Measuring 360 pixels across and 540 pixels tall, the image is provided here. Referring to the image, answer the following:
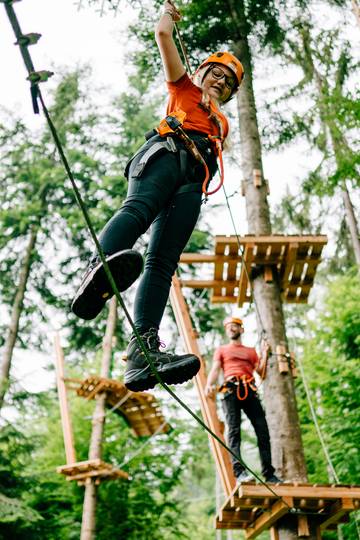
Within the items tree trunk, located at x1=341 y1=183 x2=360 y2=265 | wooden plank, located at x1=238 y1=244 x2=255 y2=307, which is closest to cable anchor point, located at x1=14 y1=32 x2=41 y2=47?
wooden plank, located at x1=238 y1=244 x2=255 y2=307

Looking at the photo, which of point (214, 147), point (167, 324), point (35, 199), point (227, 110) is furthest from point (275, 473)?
point (35, 199)

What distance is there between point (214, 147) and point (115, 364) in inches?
462

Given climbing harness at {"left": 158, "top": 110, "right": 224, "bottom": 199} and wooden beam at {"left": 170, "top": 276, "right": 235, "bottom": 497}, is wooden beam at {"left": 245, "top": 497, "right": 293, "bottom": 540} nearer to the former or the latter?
wooden beam at {"left": 170, "top": 276, "right": 235, "bottom": 497}

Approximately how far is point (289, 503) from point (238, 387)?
106 cm

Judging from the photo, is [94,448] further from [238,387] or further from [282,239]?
[282,239]

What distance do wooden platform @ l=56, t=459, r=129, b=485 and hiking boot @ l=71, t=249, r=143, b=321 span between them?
680 centimetres

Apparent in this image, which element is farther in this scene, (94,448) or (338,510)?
(94,448)

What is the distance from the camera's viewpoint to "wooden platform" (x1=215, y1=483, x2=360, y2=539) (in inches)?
174

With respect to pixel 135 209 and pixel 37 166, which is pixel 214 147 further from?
pixel 37 166

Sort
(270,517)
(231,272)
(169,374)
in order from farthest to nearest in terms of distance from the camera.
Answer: (231,272) → (270,517) → (169,374)

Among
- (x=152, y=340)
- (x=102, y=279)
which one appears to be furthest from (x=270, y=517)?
(x=102, y=279)

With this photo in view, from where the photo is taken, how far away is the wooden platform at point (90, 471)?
28.7 ft

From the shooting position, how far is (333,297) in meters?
11.5

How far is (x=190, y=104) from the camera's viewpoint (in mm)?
3059
